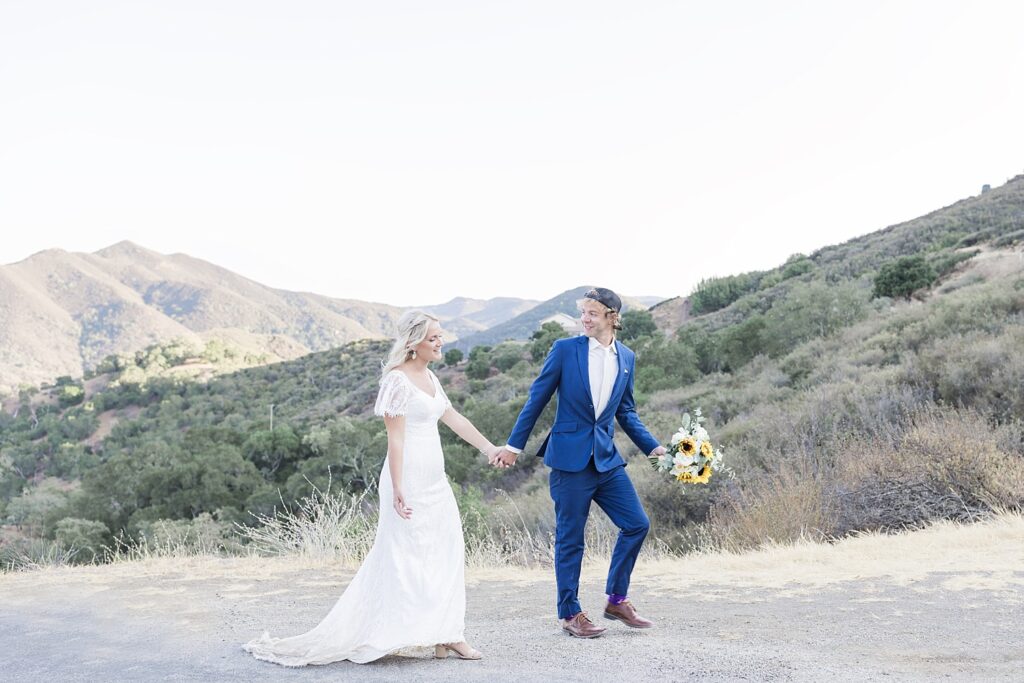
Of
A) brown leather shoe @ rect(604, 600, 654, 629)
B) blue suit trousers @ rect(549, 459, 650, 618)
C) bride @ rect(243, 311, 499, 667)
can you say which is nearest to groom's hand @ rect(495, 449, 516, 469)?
blue suit trousers @ rect(549, 459, 650, 618)

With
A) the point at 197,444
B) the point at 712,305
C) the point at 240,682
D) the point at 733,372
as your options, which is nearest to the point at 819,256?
the point at 712,305

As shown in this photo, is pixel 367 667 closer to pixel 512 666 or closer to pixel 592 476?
pixel 512 666

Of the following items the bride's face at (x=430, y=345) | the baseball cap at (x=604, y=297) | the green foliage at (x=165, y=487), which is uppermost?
the baseball cap at (x=604, y=297)

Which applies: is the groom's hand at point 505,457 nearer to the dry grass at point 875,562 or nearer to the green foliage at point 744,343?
the dry grass at point 875,562

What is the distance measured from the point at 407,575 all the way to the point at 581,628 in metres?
1.11

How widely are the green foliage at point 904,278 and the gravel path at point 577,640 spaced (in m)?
25.1

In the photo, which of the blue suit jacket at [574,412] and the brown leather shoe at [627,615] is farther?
the brown leather shoe at [627,615]

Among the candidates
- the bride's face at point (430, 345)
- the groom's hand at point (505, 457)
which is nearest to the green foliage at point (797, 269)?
the groom's hand at point (505, 457)

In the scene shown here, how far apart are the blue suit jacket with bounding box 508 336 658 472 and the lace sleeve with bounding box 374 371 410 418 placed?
742 mm

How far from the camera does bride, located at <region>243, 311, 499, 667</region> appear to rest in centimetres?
502

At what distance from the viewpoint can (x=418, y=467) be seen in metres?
5.20

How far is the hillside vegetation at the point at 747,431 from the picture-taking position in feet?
31.6

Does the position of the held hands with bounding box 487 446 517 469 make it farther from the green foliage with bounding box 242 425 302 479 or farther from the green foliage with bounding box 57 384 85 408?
the green foliage with bounding box 57 384 85 408

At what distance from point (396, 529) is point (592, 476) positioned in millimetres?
1219
